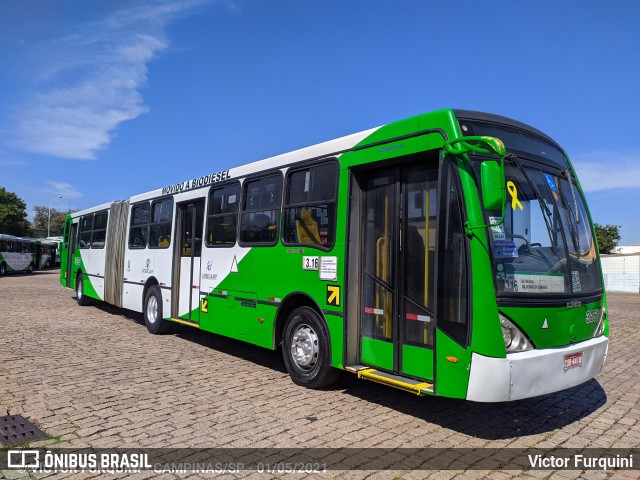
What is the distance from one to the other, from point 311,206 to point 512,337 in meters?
3.01

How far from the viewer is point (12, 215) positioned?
173 feet

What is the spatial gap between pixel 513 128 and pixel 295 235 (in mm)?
2971

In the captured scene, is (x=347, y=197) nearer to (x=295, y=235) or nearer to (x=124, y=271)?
(x=295, y=235)

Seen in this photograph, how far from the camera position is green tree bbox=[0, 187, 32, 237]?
172 ft

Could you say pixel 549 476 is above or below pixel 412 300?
below

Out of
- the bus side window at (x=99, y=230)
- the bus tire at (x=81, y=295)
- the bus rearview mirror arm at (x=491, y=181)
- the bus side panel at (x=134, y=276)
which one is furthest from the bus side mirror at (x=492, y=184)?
the bus tire at (x=81, y=295)

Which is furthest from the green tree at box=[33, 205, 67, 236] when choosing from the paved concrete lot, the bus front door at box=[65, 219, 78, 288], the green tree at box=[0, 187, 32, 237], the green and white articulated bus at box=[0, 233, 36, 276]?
the paved concrete lot

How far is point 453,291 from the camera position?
4500 millimetres

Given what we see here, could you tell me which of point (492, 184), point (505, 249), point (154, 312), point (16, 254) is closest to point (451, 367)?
point (505, 249)

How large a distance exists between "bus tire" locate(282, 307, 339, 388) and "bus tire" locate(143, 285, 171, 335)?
453 cm

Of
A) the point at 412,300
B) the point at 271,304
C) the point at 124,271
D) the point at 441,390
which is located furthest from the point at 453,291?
the point at 124,271

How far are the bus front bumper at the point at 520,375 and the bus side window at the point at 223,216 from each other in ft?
15.5

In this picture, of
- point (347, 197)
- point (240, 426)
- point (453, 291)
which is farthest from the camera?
point (347, 197)

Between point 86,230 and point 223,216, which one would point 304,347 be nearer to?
point 223,216
